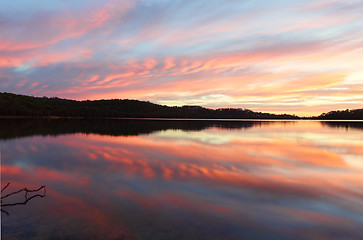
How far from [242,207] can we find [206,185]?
2.79m

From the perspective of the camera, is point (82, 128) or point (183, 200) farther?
point (82, 128)

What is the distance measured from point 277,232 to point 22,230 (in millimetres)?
6604

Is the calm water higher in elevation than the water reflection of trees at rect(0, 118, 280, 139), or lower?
lower

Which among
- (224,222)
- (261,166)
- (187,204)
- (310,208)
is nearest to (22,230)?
(187,204)

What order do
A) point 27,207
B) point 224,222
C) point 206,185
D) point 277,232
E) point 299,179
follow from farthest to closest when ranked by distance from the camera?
1. point 299,179
2. point 206,185
3. point 27,207
4. point 224,222
5. point 277,232

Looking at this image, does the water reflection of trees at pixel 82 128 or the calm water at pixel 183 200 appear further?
the water reflection of trees at pixel 82 128

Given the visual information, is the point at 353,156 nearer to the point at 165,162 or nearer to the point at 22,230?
the point at 165,162

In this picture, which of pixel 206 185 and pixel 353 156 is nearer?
pixel 206 185

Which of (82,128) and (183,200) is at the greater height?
(82,128)

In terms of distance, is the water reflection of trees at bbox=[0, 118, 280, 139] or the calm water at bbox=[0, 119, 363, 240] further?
the water reflection of trees at bbox=[0, 118, 280, 139]

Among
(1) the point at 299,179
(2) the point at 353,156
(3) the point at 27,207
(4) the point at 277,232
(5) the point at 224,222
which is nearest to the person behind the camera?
(4) the point at 277,232

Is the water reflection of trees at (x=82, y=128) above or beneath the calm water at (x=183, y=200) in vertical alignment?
above

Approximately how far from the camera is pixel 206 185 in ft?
35.5

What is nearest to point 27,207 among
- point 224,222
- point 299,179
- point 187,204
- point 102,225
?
point 102,225
